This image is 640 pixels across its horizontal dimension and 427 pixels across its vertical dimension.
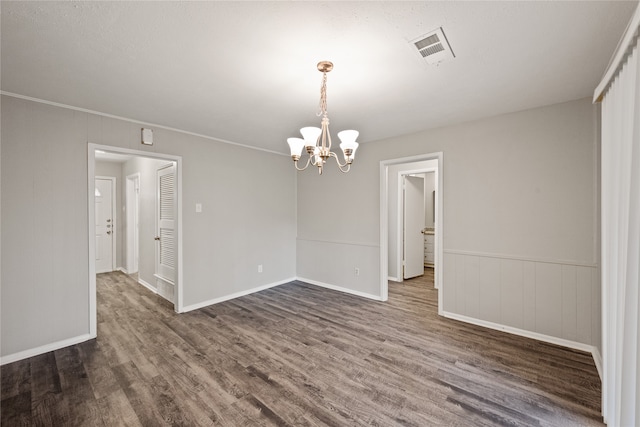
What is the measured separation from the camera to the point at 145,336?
9.68 ft

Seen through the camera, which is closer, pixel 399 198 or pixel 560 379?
pixel 560 379

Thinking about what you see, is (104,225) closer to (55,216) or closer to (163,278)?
(163,278)

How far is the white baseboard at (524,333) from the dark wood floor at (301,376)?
95mm

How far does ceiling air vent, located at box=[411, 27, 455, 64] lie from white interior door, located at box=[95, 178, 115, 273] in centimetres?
696

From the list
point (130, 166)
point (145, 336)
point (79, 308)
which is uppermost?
point (130, 166)

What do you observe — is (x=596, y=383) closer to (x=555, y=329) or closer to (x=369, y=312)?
(x=555, y=329)

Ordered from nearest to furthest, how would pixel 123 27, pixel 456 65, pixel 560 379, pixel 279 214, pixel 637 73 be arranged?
pixel 637 73 < pixel 123 27 < pixel 456 65 < pixel 560 379 < pixel 279 214

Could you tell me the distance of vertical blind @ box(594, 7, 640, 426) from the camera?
1262 mm

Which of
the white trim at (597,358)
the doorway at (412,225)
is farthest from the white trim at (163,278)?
the white trim at (597,358)

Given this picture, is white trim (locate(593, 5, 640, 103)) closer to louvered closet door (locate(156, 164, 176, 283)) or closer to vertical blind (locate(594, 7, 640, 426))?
vertical blind (locate(594, 7, 640, 426))

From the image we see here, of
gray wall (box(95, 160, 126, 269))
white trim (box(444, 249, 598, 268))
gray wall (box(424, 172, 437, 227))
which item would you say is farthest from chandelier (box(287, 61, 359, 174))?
gray wall (box(95, 160, 126, 269))

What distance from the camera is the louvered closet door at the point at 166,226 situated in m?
3.92

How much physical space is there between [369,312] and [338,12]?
3354mm

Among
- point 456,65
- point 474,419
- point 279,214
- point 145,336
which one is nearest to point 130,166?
point 279,214
